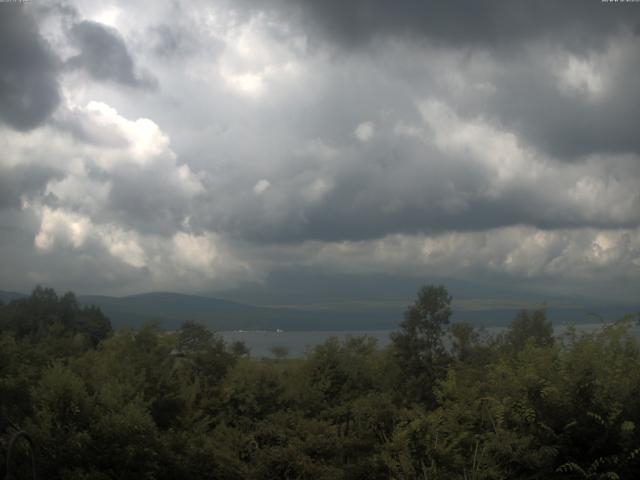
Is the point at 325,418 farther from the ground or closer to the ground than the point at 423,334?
closer to the ground

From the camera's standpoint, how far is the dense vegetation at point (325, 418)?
439 inches

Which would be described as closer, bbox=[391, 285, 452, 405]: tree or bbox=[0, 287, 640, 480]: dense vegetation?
bbox=[0, 287, 640, 480]: dense vegetation

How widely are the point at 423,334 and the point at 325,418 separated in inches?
441

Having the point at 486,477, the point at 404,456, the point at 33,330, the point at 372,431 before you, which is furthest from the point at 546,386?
the point at 33,330

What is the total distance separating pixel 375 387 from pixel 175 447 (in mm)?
13708

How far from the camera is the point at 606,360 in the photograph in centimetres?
1232

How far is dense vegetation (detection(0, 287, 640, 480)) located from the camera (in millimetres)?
11148

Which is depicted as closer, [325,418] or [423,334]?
[325,418]

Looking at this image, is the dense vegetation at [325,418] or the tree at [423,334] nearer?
the dense vegetation at [325,418]

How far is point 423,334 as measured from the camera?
32719mm

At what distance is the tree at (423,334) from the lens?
32.0m

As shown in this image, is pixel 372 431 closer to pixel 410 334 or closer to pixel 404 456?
pixel 404 456

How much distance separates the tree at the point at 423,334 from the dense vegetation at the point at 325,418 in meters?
6.18

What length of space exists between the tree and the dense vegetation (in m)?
6.18
